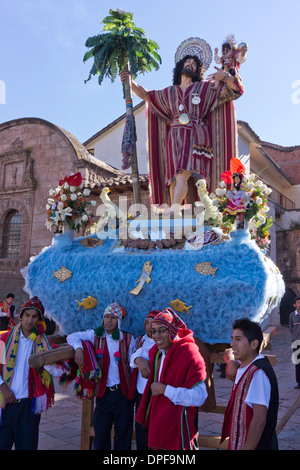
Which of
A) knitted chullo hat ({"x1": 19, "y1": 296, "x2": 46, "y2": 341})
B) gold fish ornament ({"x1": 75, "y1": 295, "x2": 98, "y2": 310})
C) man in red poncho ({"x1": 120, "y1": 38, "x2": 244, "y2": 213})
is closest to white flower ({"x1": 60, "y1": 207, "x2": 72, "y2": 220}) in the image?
gold fish ornament ({"x1": 75, "y1": 295, "x2": 98, "y2": 310})

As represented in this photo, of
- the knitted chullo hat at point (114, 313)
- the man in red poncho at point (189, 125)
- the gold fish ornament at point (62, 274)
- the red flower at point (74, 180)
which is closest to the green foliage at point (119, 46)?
the man in red poncho at point (189, 125)

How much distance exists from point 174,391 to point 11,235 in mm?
13893

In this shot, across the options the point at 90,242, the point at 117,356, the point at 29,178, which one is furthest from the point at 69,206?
the point at 29,178

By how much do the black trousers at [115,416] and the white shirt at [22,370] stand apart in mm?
528

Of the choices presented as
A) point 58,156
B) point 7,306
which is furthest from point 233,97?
point 58,156

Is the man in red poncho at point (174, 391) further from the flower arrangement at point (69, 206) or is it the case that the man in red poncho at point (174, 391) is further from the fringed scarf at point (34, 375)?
the flower arrangement at point (69, 206)

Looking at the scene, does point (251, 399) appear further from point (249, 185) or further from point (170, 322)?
point (249, 185)

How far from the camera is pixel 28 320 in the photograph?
3289 millimetres

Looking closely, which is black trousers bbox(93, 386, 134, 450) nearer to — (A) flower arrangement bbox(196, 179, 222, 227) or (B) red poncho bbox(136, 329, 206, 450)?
(B) red poncho bbox(136, 329, 206, 450)

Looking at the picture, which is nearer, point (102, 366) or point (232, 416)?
point (232, 416)

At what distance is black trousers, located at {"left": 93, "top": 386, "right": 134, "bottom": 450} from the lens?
3.41 metres
